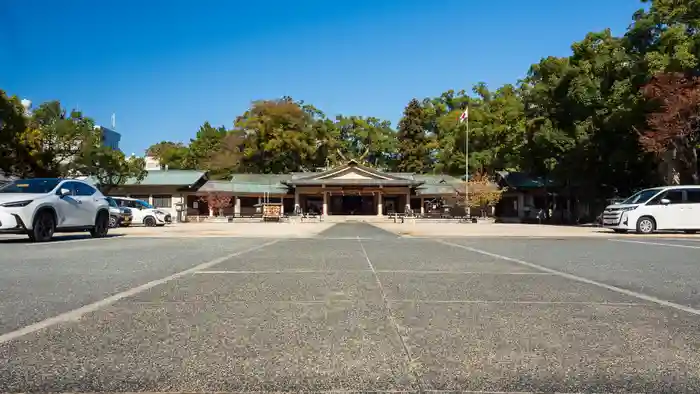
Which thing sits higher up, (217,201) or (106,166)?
(106,166)

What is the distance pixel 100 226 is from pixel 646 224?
19306mm

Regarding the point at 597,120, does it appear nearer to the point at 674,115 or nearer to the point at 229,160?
the point at 674,115

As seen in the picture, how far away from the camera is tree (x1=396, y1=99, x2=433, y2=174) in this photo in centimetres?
7912

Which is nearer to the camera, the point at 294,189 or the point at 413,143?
the point at 294,189

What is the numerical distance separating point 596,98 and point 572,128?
10.8 ft

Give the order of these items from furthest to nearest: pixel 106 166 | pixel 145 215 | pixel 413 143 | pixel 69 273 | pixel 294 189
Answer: pixel 413 143 → pixel 294 189 → pixel 106 166 → pixel 145 215 → pixel 69 273

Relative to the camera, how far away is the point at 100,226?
1691 centimetres

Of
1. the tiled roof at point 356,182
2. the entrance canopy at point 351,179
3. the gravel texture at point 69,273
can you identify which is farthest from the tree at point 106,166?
the gravel texture at point 69,273

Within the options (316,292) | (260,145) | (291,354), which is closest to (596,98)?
(316,292)

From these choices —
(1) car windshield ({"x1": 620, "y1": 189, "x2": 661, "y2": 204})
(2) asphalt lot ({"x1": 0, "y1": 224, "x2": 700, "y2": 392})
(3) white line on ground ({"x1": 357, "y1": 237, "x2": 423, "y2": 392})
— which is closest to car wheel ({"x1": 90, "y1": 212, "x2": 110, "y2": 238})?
(2) asphalt lot ({"x1": 0, "y1": 224, "x2": 700, "y2": 392})

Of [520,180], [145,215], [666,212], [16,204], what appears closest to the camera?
[16,204]

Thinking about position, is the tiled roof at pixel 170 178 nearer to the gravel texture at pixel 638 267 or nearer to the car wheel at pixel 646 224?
the car wheel at pixel 646 224

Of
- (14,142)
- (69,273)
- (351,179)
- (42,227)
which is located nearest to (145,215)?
(14,142)

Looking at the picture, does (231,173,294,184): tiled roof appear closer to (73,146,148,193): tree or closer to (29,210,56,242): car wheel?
(73,146,148,193): tree
